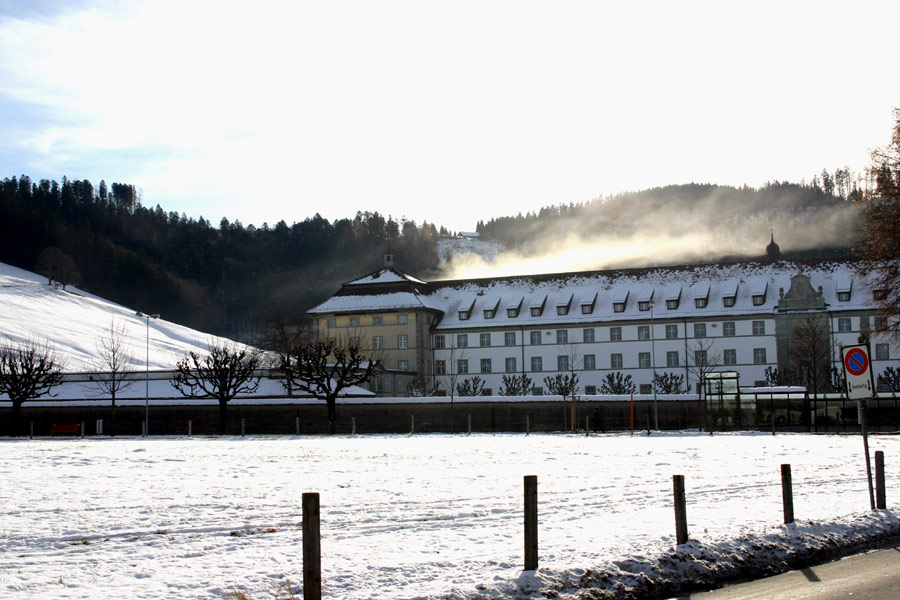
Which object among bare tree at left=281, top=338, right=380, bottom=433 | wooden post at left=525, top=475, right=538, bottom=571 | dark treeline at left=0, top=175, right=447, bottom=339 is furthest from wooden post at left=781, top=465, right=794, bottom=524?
dark treeline at left=0, top=175, right=447, bottom=339

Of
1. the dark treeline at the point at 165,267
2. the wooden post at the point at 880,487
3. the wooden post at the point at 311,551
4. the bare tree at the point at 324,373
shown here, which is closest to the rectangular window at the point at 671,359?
the bare tree at the point at 324,373

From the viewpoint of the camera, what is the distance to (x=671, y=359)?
280 feet

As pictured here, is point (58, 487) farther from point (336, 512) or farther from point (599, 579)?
point (599, 579)

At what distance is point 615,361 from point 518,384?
9085mm

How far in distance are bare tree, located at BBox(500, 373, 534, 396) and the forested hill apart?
57.6m

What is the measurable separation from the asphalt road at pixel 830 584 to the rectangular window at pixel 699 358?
238ft

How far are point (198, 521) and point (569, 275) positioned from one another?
83.4 m

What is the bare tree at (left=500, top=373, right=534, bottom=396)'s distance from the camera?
277 ft

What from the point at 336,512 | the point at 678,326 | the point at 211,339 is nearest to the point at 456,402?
the point at 678,326

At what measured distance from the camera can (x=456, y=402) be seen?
200 feet

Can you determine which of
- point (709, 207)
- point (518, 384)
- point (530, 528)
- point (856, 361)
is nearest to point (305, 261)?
point (709, 207)

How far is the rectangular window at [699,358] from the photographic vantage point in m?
82.6

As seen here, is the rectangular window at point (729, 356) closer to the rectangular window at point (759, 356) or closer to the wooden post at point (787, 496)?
the rectangular window at point (759, 356)

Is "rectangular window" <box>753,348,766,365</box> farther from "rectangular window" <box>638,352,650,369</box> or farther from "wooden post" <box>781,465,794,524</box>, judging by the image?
"wooden post" <box>781,465,794,524</box>
